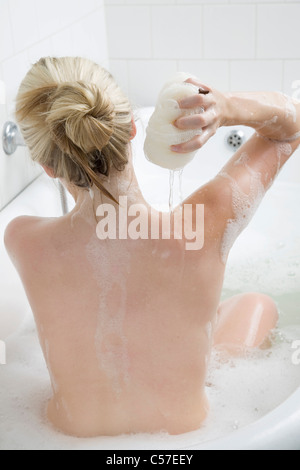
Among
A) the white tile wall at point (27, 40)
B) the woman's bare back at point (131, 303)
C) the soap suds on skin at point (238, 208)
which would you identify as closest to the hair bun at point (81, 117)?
the woman's bare back at point (131, 303)

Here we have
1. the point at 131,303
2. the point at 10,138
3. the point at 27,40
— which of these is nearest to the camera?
the point at 131,303

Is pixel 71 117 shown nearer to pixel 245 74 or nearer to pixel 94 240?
pixel 94 240

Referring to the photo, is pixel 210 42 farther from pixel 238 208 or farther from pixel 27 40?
pixel 238 208

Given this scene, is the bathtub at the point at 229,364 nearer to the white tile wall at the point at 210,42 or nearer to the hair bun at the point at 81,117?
the white tile wall at the point at 210,42

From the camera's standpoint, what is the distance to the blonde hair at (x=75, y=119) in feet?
3.00

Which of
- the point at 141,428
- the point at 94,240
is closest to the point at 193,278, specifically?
the point at 94,240

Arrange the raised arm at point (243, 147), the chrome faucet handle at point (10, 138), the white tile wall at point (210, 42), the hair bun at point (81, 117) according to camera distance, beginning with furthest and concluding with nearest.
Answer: the white tile wall at point (210, 42) → the chrome faucet handle at point (10, 138) → the raised arm at point (243, 147) → the hair bun at point (81, 117)

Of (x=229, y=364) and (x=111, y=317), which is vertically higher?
(x=111, y=317)

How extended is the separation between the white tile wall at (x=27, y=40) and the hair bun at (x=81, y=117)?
721mm

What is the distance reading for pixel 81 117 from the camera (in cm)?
91

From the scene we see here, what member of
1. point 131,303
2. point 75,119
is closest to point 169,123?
point 75,119

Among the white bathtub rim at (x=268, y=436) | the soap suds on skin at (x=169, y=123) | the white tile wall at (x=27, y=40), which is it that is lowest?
the white bathtub rim at (x=268, y=436)

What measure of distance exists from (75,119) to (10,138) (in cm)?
88

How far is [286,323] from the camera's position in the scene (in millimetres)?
1720
